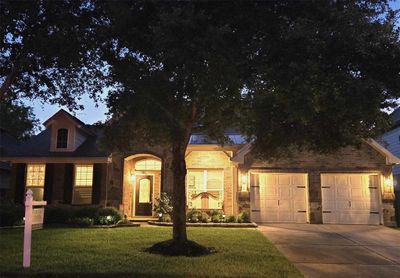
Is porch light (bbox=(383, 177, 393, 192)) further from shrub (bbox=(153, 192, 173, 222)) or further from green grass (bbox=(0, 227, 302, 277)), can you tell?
shrub (bbox=(153, 192, 173, 222))

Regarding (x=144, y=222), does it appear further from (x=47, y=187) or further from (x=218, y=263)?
(x=218, y=263)

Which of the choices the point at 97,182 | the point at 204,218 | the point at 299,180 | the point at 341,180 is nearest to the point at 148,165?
the point at 97,182

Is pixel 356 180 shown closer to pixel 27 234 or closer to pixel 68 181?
pixel 68 181

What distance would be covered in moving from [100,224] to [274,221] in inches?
303

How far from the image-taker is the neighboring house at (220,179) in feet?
58.6

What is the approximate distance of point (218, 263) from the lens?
27.6 feet

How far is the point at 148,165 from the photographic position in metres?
20.1

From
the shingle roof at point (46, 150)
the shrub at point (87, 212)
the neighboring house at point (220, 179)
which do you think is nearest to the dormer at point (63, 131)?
the neighboring house at point (220, 179)

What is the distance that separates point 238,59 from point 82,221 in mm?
10483

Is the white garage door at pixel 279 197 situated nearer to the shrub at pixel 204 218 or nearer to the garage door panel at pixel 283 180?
the garage door panel at pixel 283 180

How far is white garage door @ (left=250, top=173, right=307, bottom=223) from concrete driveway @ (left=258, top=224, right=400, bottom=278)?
1.03 metres

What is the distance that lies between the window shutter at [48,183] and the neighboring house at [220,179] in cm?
4

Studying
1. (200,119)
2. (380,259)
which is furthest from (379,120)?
(200,119)

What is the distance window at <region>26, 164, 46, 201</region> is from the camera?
63.1 feet
